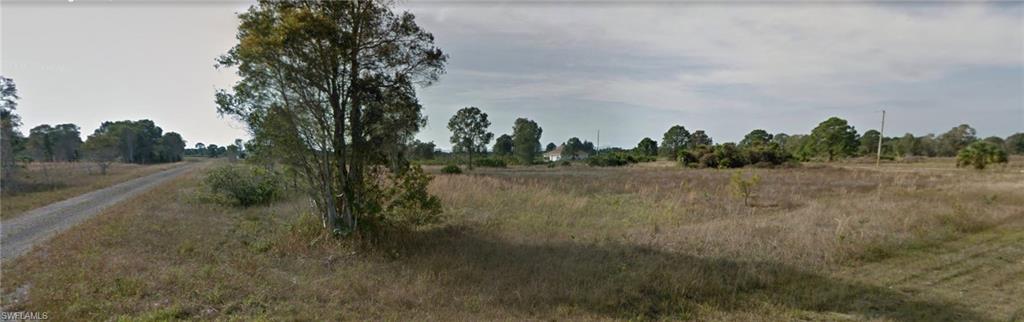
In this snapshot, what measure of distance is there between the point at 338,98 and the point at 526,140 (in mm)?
65453

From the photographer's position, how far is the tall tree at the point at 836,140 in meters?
62.1

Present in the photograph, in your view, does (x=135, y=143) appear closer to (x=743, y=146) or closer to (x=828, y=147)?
(x=743, y=146)

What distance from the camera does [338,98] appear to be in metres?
7.15

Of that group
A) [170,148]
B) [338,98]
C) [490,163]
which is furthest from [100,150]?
[170,148]

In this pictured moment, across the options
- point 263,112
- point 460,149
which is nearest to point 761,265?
point 263,112

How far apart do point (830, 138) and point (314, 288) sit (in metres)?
78.4

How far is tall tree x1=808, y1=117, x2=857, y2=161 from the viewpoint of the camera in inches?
2446

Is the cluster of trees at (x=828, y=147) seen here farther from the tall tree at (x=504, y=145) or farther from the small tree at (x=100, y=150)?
the small tree at (x=100, y=150)

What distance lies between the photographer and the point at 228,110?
24.2 ft

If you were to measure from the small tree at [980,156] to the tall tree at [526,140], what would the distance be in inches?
1974

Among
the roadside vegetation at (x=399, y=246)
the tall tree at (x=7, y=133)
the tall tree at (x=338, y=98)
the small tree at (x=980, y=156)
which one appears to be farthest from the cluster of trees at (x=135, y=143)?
the small tree at (x=980, y=156)

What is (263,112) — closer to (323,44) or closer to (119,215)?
(323,44)

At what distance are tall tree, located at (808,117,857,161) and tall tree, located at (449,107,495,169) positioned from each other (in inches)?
2061

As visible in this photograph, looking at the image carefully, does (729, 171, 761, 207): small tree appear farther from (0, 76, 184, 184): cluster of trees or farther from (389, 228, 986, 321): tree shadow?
(0, 76, 184, 184): cluster of trees
